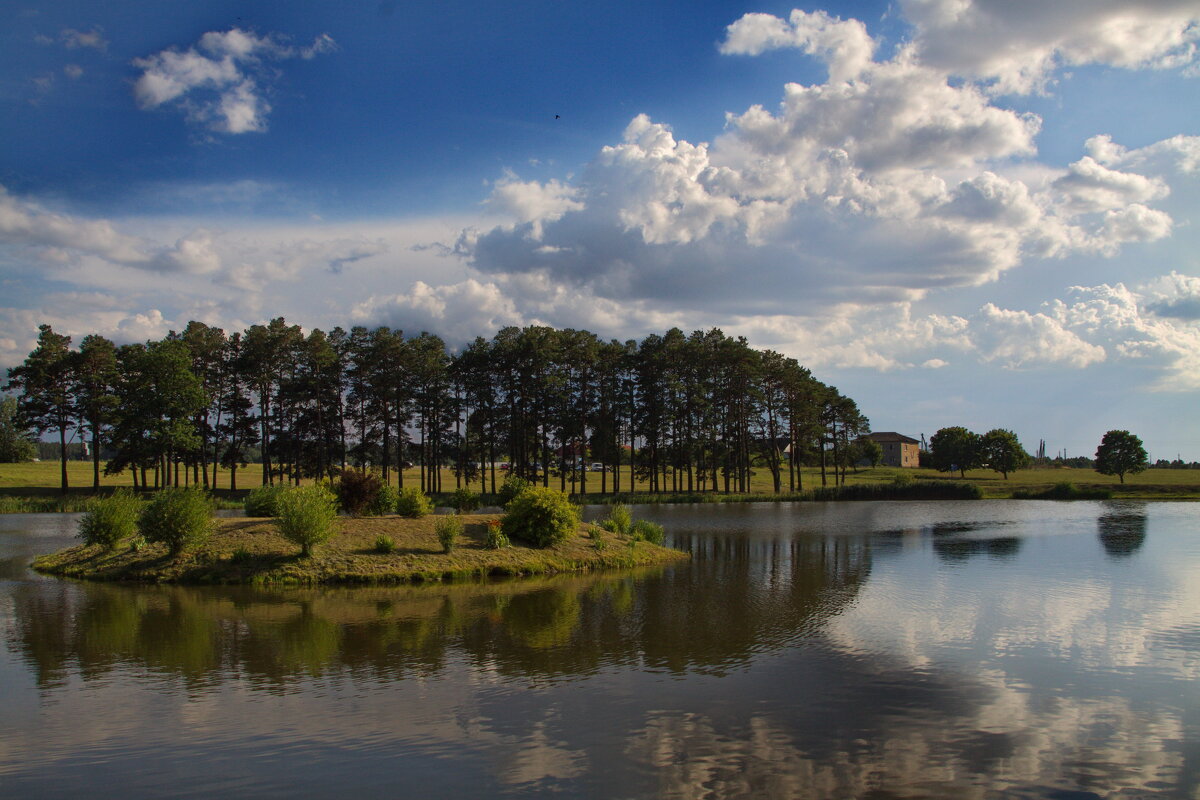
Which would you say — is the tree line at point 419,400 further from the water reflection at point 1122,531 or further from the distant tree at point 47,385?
the water reflection at point 1122,531

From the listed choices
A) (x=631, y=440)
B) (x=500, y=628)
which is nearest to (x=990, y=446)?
(x=631, y=440)

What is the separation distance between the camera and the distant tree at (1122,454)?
9175cm

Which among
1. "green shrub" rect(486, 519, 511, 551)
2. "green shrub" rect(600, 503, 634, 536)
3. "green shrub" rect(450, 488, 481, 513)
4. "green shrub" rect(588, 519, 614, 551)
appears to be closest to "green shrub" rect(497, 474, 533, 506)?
"green shrub" rect(450, 488, 481, 513)

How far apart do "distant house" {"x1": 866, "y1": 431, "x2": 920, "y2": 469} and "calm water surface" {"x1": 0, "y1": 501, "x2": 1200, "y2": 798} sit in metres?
148

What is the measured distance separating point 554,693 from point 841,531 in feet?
114

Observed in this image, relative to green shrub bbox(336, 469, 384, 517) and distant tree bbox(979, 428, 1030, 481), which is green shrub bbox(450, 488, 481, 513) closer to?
green shrub bbox(336, 469, 384, 517)

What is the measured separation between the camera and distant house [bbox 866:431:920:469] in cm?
16338

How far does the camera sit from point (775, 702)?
11.4m

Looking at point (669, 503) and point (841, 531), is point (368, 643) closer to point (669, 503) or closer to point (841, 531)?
point (841, 531)

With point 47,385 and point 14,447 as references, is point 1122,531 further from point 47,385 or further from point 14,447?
point 14,447

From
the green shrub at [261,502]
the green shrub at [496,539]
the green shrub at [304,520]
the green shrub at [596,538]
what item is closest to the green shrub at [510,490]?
the green shrub at [596,538]

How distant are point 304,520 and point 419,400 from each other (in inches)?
2034

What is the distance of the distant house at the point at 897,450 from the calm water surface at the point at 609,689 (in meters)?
148

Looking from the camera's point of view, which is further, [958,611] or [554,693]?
[958,611]
